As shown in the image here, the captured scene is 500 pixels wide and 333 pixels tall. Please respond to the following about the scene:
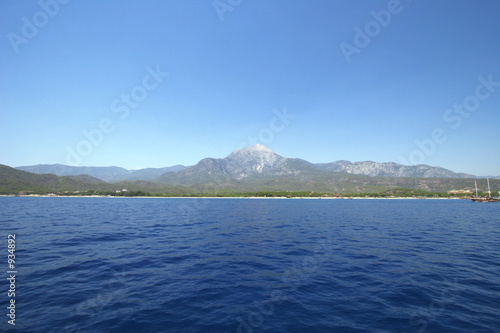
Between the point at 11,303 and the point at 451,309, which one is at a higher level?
the point at 11,303

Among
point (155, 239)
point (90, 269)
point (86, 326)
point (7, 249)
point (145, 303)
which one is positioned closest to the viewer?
point (86, 326)

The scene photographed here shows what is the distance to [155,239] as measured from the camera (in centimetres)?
3797

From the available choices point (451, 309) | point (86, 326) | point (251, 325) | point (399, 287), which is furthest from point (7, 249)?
point (451, 309)

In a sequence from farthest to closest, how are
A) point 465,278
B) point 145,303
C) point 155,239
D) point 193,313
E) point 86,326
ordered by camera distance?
point 155,239 → point 465,278 → point 145,303 → point 193,313 → point 86,326

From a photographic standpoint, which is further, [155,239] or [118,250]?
[155,239]

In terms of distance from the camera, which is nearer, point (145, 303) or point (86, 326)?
point (86, 326)

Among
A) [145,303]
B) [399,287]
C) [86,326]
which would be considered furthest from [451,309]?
[86,326]

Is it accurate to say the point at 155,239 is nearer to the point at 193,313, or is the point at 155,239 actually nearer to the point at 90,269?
the point at 90,269

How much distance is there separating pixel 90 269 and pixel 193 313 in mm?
15547

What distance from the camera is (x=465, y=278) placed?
830 inches

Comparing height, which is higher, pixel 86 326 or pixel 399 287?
pixel 86 326

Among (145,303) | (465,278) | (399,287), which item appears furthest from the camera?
(465,278)

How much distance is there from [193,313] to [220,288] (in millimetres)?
4417

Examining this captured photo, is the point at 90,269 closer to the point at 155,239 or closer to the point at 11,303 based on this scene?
the point at 11,303
